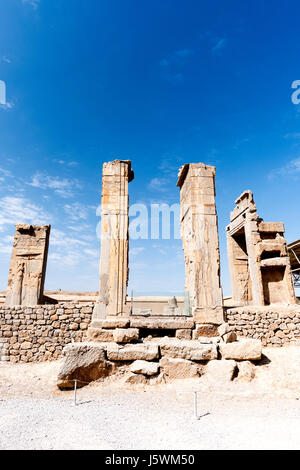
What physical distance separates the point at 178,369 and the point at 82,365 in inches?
85.6

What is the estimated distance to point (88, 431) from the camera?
364cm

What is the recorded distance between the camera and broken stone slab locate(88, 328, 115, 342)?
7152 mm

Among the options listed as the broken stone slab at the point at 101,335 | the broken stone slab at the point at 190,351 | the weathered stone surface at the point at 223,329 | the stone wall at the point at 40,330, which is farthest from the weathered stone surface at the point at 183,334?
the stone wall at the point at 40,330

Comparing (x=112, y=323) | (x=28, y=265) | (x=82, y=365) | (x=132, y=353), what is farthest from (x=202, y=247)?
(x=28, y=265)

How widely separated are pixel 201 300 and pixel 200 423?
173 inches

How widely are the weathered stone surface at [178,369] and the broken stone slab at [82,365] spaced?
1209 millimetres

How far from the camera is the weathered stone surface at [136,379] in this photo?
594 centimetres

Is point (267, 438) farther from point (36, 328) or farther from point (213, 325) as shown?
point (36, 328)

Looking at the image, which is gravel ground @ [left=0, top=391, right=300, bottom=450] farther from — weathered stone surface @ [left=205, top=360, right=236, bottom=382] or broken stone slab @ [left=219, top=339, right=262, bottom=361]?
broken stone slab @ [left=219, top=339, right=262, bottom=361]

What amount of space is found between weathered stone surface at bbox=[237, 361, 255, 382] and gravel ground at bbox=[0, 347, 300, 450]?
152 mm

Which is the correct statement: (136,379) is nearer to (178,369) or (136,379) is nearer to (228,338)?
(178,369)

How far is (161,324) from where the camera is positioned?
7.76m

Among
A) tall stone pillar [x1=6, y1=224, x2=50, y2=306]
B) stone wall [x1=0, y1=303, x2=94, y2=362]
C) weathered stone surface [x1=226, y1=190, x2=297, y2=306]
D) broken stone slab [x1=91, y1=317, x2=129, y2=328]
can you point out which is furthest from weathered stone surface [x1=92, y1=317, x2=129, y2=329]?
weathered stone surface [x1=226, y1=190, x2=297, y2=306]

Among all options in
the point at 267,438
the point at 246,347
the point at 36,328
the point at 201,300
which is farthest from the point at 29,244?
the point at 267,438
